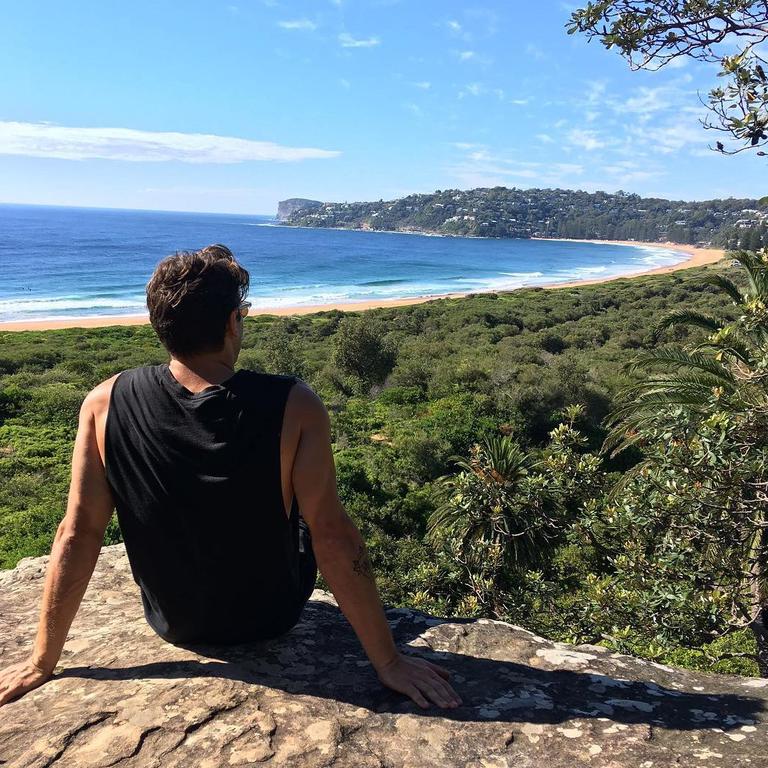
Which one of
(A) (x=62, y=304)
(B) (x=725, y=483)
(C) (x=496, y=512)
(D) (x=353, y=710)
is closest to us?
(D) (x=353, y=710)

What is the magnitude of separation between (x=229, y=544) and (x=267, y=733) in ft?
1.85

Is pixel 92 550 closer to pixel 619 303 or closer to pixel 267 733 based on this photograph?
pixel 267 733

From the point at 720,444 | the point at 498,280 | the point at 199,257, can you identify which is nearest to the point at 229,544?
the point at 199,257

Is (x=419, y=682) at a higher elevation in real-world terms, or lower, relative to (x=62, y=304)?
higher

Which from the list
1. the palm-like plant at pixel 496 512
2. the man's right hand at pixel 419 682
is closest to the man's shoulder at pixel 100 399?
the man's right hand at pixel 419 682

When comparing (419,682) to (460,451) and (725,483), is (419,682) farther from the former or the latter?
(460,451)

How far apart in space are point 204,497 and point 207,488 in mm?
35

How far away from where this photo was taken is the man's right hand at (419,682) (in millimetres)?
1953

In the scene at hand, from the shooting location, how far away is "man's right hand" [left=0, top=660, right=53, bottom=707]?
199cm

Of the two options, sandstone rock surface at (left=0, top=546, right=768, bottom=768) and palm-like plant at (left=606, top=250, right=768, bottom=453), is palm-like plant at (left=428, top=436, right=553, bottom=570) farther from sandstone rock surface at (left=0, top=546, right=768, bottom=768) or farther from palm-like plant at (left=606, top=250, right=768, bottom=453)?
sandstone rock surface at (left=0, top=546, right=768, bottom=768)

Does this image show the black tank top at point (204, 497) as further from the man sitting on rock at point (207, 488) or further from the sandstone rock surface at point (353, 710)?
the sandstone rock surface at point (353, 710)

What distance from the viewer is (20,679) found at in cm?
203

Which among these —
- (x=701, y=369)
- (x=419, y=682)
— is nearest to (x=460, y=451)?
(x=701, y=369)

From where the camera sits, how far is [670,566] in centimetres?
410
